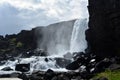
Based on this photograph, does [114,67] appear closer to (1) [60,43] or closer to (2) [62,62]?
(2) [62,62]

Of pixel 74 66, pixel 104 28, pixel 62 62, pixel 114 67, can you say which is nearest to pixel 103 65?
pixel 114 67

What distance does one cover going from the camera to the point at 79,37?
157125 millimetres

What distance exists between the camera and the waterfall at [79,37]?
505 ft

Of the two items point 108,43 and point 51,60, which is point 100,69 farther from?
point 51,60

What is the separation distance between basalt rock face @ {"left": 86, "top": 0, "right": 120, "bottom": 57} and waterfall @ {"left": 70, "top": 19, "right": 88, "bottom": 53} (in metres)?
22.6

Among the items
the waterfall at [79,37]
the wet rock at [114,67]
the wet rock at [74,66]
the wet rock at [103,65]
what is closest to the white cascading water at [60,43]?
the waterfall at [79,37]

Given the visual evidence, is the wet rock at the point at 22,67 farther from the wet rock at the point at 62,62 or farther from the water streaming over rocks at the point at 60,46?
the wet rock at the point at 62,62

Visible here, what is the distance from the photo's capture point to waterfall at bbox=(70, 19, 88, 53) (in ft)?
505

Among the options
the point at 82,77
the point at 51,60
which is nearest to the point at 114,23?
the point at 51,60

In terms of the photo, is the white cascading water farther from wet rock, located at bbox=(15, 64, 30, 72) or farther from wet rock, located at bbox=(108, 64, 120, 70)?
wet rock, located at bbox=(108, 64, 120, 70)

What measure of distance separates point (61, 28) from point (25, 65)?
63.9m

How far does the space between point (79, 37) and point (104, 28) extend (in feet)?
110

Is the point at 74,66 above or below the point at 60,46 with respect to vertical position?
below

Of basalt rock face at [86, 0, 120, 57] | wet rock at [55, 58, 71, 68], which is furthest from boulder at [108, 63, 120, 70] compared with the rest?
wet rock at [55, 58, 71, 68]
